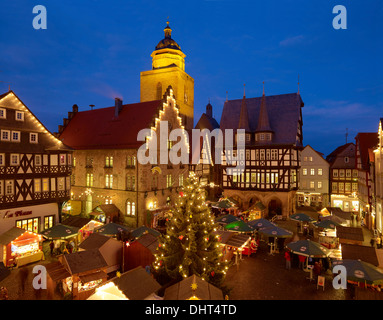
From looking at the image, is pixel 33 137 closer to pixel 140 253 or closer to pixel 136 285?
pixel 140 253

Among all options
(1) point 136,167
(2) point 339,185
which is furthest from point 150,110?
(2) point 339,185

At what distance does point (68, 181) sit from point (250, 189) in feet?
73.2

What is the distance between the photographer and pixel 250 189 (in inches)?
1346

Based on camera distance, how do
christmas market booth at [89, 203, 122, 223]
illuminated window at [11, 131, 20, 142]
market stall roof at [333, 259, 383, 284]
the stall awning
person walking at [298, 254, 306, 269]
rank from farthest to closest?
christmas market booth at [89, 203, 122, 223], illuminated window at [11, 131, 20, 142], person walking at [298, 254, 306, 269], the stall awning, market stall roof at [333, 259, 383, 284]

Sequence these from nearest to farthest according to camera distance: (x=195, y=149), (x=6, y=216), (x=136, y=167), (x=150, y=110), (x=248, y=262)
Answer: (x=248, y=262)
(x=6, y=216)
(x=136, y=167)
(x=150, y=110)
(x=195, y=149)

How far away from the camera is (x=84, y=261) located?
1246cm

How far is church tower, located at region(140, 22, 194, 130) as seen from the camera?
48.6m

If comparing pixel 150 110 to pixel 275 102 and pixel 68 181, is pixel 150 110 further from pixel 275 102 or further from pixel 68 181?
pixel 275 102

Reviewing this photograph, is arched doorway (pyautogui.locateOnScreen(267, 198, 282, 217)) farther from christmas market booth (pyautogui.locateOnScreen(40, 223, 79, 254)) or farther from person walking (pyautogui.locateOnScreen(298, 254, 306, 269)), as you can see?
christmas market booth (pyautogui.locateOnScreen(40, 223, 79, 254))

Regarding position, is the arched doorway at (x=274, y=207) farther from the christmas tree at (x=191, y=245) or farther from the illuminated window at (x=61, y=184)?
the illuminated window at (x=61, y=184)

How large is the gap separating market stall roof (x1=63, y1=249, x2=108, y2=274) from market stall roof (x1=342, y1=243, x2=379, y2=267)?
13659 mm

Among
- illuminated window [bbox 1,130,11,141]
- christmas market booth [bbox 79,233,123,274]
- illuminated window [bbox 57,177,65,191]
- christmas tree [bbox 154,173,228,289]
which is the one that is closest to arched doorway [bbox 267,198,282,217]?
christmas tree [bbox 154,173,228,289]
